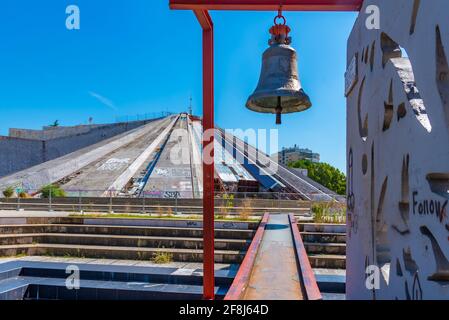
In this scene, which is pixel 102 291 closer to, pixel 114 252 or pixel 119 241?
pixel 114 252

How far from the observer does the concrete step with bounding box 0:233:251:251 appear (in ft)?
29.5

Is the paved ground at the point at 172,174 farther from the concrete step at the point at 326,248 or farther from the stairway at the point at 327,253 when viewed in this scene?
the concrete step at the point at 326,248

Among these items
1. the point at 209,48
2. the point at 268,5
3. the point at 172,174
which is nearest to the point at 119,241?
the point at 209,48

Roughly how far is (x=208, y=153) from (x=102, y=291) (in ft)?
13.7

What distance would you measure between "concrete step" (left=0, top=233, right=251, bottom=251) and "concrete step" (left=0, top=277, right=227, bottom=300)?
2242 mm

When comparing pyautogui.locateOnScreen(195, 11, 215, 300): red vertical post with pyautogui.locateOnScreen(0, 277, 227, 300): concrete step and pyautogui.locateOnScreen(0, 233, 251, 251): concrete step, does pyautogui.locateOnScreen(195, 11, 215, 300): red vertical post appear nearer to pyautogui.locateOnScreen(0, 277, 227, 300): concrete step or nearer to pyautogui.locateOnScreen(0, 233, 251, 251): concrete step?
pyautogui.locateOnScreen(0, 277, 227, 300): concrete step

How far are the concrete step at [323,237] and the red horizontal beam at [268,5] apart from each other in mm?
6766

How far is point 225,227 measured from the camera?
985cm

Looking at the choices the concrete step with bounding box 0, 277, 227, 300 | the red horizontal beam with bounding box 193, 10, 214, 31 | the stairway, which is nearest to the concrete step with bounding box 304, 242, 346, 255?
the stairway

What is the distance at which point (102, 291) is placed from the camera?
646 centimetres

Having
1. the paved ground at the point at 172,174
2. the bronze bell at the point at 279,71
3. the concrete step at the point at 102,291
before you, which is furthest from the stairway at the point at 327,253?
the paved ground at the point at 172,174

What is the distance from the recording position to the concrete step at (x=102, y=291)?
20.7 ft
